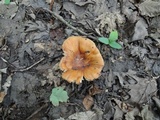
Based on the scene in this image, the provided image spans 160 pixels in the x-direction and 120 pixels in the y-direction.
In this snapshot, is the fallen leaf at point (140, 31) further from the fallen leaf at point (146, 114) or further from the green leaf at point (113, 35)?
the fallen leaf at point (146, 114)

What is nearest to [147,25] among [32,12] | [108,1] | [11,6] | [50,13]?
[108,1]

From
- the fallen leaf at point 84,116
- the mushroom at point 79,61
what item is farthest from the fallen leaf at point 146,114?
the mushroom at point 79,61

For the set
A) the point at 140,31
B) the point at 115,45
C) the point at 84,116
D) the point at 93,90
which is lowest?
the point at 84,116

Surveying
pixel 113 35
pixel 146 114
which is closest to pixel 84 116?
pixel 146 114

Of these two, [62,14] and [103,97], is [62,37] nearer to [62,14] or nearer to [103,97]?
[62,14]

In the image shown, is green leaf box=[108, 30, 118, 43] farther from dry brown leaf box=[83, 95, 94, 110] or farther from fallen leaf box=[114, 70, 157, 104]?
dry brown leaf box=[83, 95, 94, 110]

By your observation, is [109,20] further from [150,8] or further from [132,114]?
[132,114]

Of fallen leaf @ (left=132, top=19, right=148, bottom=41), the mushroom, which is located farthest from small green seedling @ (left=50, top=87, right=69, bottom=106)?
fallen leaf @ (left=132, top=19, right=148, bottom=41)
